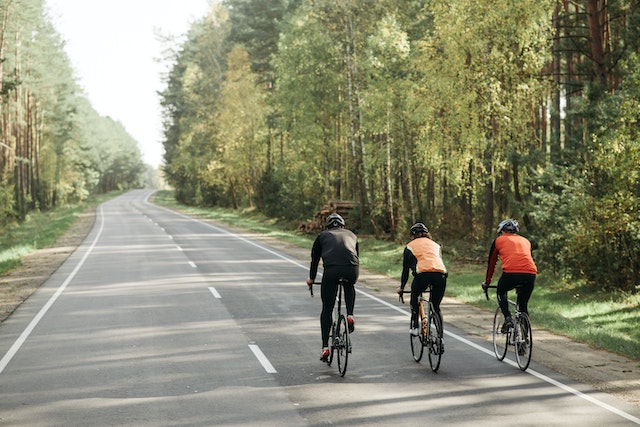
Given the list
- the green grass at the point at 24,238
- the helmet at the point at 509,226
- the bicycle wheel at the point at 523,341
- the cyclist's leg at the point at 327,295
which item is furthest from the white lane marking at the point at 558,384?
the green grass at the point at 24,238

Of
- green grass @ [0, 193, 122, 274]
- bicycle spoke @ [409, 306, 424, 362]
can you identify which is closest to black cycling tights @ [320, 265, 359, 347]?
bicycle spoke @ [409, 306, 424, 362]

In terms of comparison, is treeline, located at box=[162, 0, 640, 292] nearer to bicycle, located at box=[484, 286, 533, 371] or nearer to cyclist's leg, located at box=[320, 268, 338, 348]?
bicycle, located at box=[484, 286, 533, 371]

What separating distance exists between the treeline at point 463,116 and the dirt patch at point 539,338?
3493 millimetres

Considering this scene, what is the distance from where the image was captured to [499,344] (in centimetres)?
1087

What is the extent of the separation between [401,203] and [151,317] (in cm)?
2128

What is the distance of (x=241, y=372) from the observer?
9.39 meters

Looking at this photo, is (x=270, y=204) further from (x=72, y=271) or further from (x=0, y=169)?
(x=72, y=271)

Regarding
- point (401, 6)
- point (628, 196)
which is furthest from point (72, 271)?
point (401, 6)

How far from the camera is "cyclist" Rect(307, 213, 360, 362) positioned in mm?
9188

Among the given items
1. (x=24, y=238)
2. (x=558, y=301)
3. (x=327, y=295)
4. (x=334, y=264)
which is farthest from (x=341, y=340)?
(x=24, y=238)

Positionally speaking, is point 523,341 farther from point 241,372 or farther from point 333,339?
point 241,372

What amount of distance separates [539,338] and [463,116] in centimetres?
1173

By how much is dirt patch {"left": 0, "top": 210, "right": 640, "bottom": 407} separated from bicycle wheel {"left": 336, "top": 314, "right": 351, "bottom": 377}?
3.00 m

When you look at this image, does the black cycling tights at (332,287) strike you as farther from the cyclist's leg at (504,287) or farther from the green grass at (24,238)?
the green grass at (24,238)
